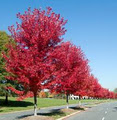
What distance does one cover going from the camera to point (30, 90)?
17.0m

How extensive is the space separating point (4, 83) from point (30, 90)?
23.1 metres

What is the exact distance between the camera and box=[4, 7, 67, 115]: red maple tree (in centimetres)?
1597

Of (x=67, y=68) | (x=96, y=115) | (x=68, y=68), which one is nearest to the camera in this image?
(x=67, y=68)

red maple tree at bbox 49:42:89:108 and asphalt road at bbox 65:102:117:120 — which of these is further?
asphalt road at bbox 65:102:117:120

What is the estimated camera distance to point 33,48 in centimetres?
1642

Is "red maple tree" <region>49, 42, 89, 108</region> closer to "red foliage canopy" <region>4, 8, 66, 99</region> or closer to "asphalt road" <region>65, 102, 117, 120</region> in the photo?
"red foliage canopy" <region>4, 8, 66, 99</region>

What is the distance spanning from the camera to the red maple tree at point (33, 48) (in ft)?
52.4

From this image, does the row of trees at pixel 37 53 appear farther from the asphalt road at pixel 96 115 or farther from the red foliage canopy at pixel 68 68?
the asphalt road at pixel 96 115

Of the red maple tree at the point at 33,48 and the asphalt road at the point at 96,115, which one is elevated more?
the red maple tree at the point at 33,48

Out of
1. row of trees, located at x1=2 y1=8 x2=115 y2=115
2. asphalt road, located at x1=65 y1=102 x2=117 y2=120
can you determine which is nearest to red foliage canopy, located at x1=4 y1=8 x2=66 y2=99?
row of trees, located at x1=2 y1=8 x2=115 y2=115

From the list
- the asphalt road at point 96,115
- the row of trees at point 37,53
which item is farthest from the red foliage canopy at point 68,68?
the asphalt road at point 96,115

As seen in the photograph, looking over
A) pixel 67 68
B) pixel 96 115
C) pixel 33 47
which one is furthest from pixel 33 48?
pixel 96 115

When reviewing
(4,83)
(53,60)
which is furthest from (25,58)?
(4,83)

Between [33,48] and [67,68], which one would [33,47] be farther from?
[67,68]
